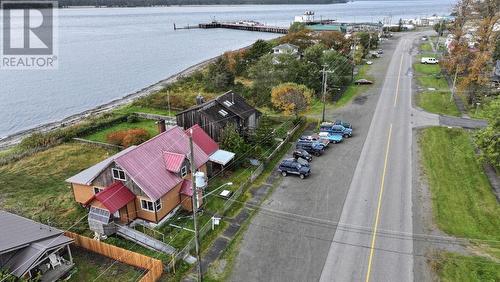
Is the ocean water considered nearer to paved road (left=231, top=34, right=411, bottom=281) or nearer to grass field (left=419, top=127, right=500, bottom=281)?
paved road (left=231, top=34, right=411, bottom=281)

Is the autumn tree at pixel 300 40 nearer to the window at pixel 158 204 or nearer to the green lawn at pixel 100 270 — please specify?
the window at pixel 158 204

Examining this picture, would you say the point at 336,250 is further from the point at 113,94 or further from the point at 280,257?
the point at 113,94

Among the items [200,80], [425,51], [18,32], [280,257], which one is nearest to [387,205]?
[280,257]

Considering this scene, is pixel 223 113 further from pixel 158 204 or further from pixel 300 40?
pixel 300 40

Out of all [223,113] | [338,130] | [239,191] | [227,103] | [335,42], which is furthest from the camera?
[335,42]

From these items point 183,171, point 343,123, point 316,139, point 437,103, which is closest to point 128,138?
point 183,171

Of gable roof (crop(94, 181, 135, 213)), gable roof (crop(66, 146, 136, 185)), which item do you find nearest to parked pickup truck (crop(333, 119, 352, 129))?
gable roof (crop(66, 146, 136, 185))
